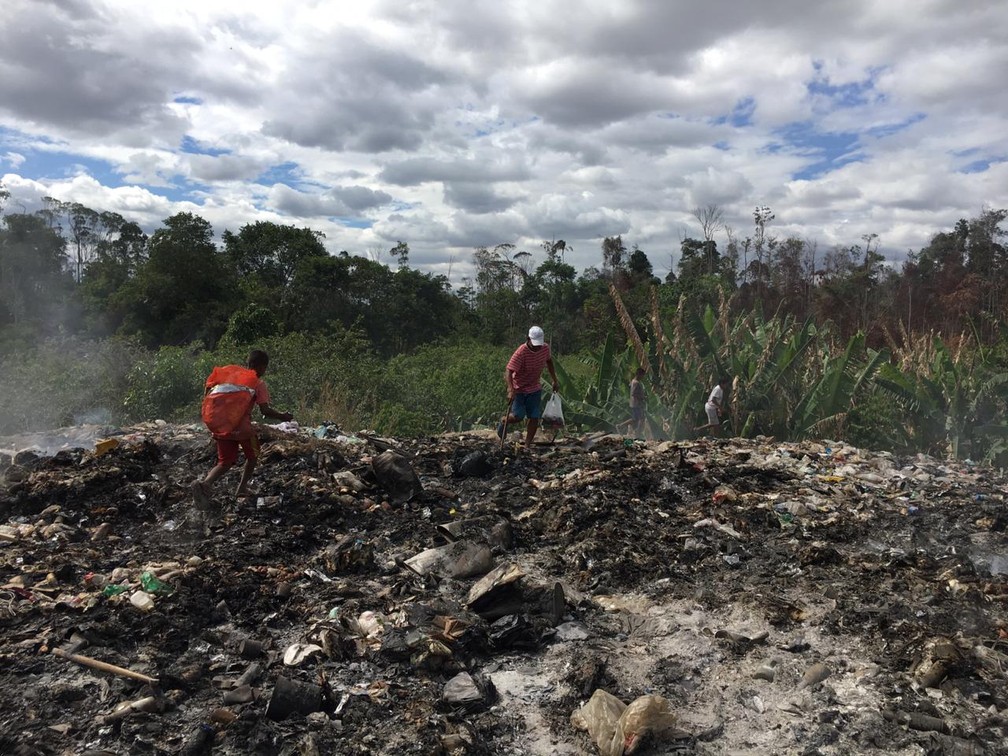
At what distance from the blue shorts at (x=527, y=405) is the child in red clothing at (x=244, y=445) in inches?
95.2

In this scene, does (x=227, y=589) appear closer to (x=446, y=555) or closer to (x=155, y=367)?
(x=446, y=555)

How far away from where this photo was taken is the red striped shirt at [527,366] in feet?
22.6

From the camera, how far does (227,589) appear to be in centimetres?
401

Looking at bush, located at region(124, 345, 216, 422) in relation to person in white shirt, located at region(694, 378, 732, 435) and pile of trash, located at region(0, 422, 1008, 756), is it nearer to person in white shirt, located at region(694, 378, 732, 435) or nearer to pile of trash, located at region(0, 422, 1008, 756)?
pile of trash, located at region(0, 422, 1008, 756)

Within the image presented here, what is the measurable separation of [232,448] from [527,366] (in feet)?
9.00

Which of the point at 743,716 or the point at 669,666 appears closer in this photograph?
the point at 743,716

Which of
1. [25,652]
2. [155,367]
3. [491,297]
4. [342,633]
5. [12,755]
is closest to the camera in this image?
[12,755]

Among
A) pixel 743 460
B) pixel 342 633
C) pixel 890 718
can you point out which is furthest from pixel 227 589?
pixel 743 460

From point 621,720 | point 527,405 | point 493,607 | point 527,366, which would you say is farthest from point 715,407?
point 621,720

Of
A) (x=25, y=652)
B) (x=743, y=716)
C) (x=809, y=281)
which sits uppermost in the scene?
(x=809, y=281)

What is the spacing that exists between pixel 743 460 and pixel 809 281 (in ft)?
70.3

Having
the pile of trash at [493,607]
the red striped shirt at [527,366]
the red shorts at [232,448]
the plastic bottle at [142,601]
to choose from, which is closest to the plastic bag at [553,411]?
the red striped shirt at [527,366]

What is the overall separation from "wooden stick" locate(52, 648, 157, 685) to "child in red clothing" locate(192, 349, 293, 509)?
1886mm

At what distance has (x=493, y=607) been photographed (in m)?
3.94
